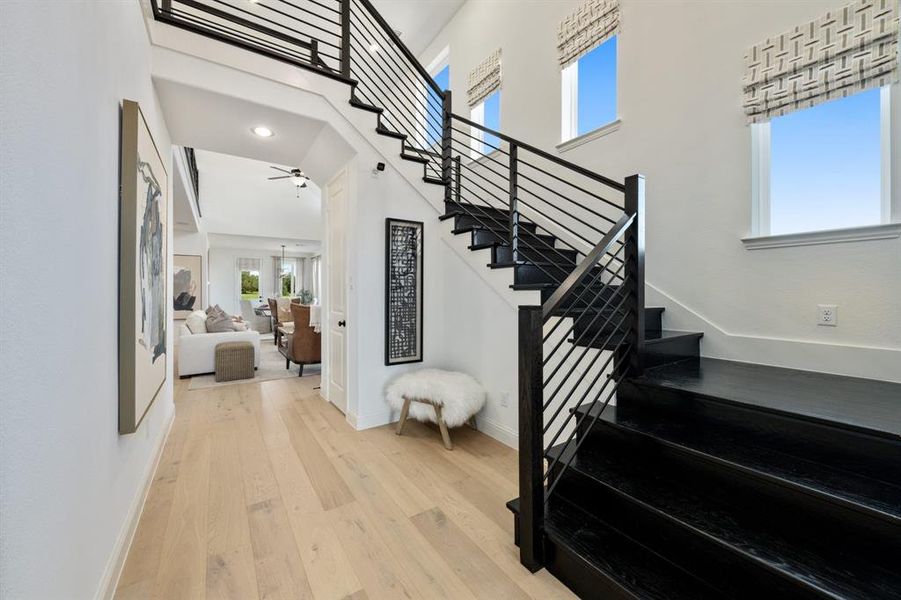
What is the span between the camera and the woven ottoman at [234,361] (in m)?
4.81

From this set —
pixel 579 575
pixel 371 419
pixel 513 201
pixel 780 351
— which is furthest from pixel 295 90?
pixel 780 351

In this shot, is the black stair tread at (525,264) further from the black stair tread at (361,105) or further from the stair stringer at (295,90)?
the black stair tread at (361,105)

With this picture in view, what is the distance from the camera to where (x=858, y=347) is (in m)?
1.94

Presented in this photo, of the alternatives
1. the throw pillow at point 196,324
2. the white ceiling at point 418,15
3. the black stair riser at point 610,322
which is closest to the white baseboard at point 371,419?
the black stair riser at point 610,322

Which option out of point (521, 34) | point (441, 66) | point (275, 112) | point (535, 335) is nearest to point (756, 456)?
point (535, 335)

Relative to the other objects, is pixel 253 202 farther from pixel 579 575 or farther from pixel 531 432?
pixel 579 575

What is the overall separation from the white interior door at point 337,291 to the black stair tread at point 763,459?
2.49m

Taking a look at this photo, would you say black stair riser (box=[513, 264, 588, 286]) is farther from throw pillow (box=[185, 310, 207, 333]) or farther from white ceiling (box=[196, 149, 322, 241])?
white ceiling (box=[196, 149, 322, 241])

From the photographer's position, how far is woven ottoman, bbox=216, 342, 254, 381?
4809 millimetres

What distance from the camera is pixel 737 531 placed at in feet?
4.10

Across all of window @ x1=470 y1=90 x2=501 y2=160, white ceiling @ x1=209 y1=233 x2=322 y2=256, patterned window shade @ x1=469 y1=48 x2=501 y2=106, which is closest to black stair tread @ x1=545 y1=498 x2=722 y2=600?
window @ x1=470 y1=90 x2=501 y2=160

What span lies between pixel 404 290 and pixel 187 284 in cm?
738

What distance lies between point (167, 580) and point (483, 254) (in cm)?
258

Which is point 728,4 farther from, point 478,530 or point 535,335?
point 478,530
